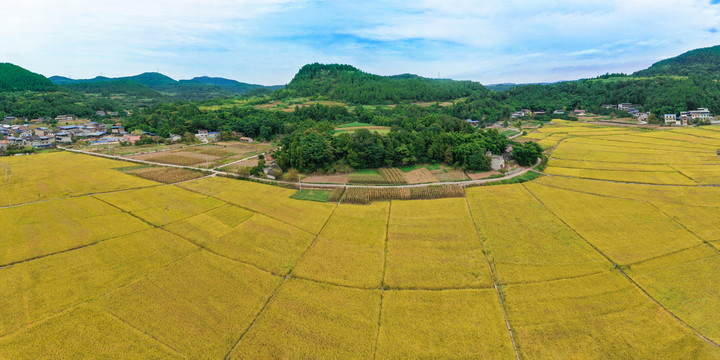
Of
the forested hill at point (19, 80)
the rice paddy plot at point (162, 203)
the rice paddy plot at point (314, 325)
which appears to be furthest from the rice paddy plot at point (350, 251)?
the forested hill at point (19, 80)

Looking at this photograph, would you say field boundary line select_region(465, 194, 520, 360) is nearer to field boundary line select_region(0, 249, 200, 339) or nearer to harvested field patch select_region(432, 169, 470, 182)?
harvested field patch select_region(432, 169, 470, 182)

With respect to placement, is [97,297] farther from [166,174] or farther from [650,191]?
[650,191]

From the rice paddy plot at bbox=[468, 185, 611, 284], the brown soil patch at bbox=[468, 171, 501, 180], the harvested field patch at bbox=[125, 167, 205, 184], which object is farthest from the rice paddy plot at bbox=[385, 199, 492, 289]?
the harvested field patch at bbox=[125, 167, 205, 184]

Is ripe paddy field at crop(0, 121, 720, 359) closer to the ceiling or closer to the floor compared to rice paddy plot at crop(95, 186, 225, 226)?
closer to the floor

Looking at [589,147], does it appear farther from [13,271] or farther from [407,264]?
[13,271]

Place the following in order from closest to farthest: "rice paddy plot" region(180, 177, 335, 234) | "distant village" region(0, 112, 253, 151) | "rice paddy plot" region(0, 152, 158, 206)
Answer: "rice paddy plot" region(180, 177, 335, 234)
"rice paddy plot" region(0, 152, 158, 206)
"distant village" region(0, 112, 253, 151)

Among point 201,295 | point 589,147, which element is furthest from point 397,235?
point 589,147
